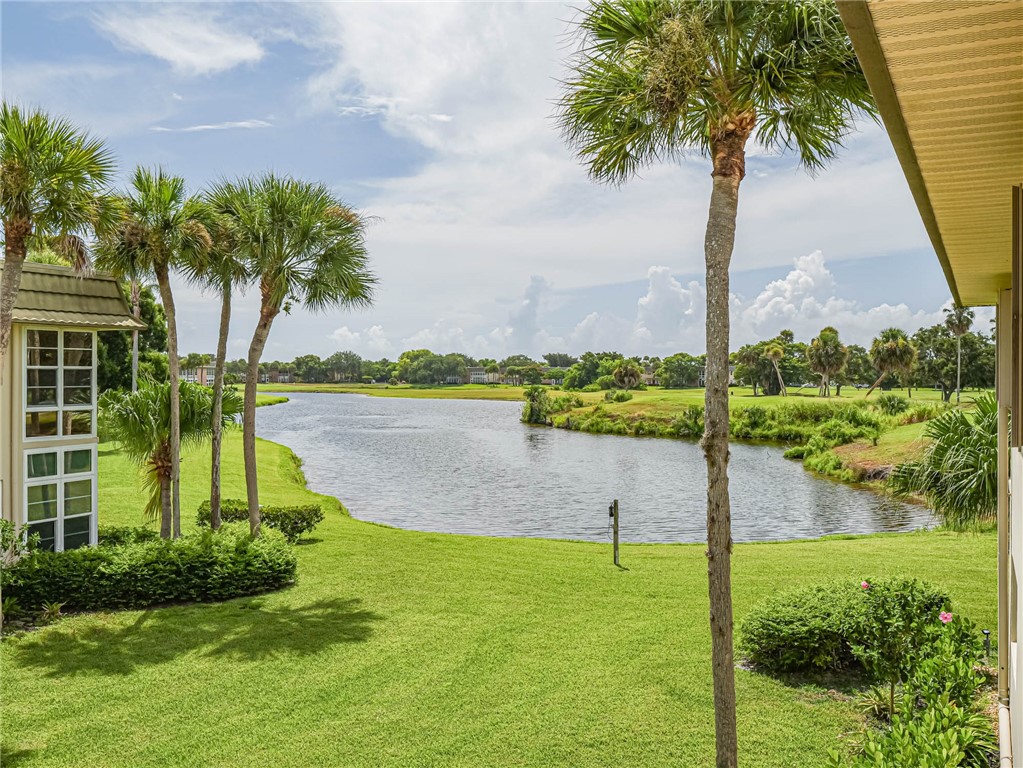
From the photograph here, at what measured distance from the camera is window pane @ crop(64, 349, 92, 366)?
1173 centimetres

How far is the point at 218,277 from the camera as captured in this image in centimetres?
1316

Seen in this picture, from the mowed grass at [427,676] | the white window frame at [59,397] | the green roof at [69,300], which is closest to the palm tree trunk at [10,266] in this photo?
the green roof at [69,300]

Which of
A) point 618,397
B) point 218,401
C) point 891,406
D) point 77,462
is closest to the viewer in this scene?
point 77,462

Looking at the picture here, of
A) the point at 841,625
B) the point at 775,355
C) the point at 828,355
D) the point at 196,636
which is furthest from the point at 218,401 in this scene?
the point at 775,355

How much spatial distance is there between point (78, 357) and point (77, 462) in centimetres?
171

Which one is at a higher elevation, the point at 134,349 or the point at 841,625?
the point at 134,349

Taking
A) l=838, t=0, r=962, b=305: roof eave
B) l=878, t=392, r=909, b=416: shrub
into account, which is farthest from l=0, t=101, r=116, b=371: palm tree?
l=878, t=392, r=909, b=416: shrub

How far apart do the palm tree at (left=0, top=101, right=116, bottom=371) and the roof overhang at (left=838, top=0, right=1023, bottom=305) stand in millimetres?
9616

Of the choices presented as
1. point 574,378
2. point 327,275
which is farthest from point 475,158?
point 574,378

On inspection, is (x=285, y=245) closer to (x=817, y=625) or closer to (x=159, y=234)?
(x=159, y=234)

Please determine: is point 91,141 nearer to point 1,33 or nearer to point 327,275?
point 1,33

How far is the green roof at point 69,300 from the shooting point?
10922 mm

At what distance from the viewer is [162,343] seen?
35.3 metres

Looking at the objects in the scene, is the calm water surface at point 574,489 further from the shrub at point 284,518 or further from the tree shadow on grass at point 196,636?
the tree shadow on grass at point 196,636
